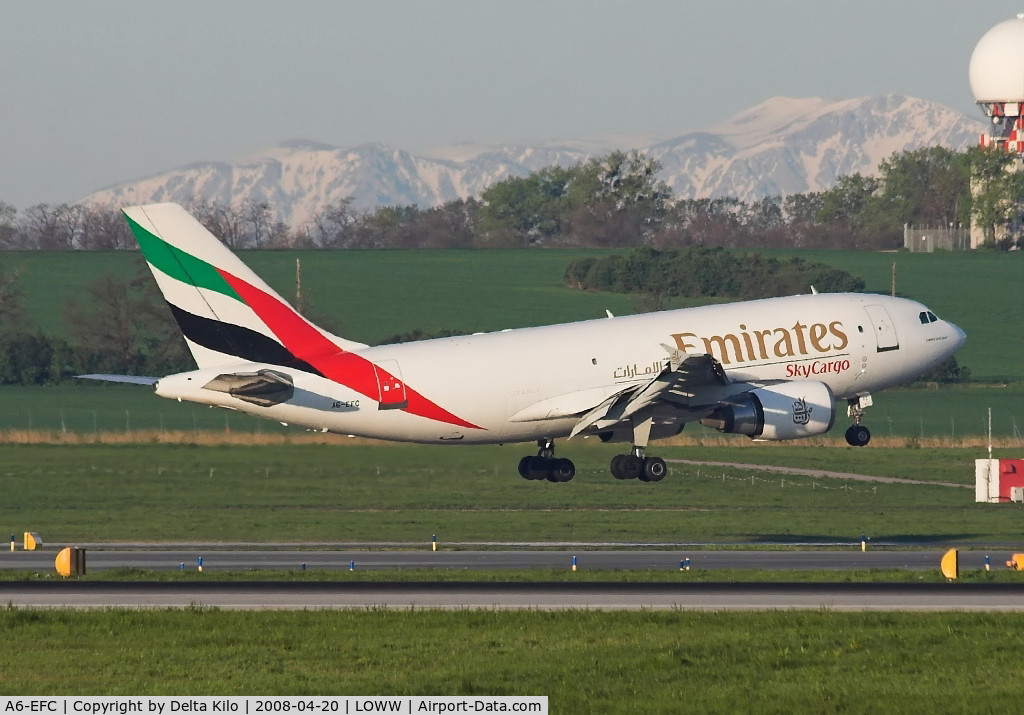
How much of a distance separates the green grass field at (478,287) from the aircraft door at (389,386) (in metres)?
88.2

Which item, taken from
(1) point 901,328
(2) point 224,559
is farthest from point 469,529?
(1) point 901,328

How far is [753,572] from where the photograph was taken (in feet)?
174

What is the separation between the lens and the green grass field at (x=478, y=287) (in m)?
153

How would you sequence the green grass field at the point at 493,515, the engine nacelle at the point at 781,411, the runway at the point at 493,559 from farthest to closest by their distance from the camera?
Answer: the engine nacelle at the point at 781,411, the runway at the point at 493,559, the green grass field at the point at 493,515

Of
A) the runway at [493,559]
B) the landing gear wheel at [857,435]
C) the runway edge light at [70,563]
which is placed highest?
the landing gear wheel at [857,435]

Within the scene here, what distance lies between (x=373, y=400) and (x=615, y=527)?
738 inches

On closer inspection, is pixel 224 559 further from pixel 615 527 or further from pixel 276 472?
pixel 276 472

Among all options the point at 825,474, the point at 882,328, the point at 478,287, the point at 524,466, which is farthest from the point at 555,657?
the point at 478,287

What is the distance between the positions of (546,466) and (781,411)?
8.05m

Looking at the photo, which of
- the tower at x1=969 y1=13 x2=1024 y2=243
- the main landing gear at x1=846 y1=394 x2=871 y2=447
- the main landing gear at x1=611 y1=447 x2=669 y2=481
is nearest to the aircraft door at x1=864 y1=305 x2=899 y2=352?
the main landing gear at x1=846 y1=394 x2=871 y2=447

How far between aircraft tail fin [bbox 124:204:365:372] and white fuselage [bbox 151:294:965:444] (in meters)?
0.78

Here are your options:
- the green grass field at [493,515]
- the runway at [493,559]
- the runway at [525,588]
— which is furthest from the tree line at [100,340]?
the runway at [525,588]

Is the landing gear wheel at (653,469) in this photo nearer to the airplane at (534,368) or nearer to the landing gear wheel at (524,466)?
the airplane at (534,368)

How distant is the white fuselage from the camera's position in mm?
55406
